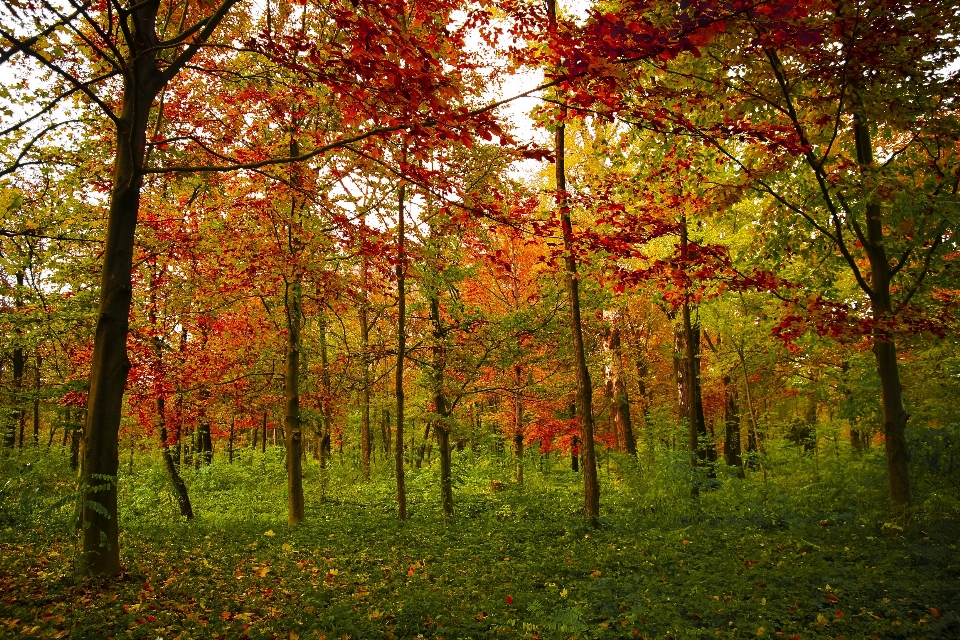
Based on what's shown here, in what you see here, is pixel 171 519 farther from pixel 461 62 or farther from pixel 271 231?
pixel 461 62

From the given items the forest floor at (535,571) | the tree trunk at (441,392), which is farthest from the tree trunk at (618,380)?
the tree trunk at (441,392)

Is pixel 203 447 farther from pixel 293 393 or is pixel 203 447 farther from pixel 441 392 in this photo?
pixel 441 392

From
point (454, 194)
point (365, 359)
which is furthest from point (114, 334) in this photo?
point (365, 359)

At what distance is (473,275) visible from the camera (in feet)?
37.0

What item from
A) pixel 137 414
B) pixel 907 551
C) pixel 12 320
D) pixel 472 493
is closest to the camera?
pixel 907 551

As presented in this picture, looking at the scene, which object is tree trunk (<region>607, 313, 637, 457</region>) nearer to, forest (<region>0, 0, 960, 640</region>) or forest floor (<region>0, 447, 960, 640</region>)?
forest (<region>0, 0, 960, 640</region>)

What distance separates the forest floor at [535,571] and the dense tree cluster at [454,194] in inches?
34.1

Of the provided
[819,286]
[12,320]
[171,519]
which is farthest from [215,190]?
[819,286]

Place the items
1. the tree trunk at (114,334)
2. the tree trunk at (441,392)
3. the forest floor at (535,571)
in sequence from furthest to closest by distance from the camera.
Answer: the tree trunk at (441,392)
the tree trunk at (114,334)
the forest floor at (535,571)

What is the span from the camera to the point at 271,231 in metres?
10.1

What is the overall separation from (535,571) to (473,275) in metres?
6.64

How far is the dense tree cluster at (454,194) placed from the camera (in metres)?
4.79

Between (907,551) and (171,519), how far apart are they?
50.0 feet

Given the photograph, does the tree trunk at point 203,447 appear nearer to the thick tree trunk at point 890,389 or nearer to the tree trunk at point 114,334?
the tree trunk at point 114,334
